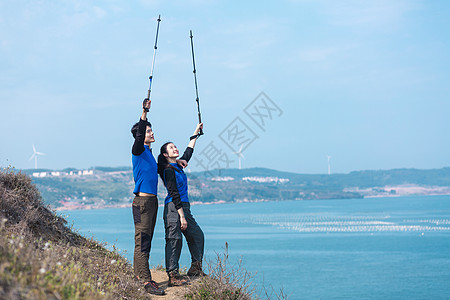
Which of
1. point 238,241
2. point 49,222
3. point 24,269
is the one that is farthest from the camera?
point 238,241

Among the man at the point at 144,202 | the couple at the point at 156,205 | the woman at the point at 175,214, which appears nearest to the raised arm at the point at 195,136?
the couple at the point at 156,205

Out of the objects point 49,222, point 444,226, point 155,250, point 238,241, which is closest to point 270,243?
point 238,241

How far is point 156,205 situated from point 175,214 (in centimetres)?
53

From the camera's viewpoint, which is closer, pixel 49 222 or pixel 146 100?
pixel 146 100

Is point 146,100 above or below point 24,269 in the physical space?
above

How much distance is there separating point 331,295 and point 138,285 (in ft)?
214

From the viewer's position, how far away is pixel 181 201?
7367 millimetres

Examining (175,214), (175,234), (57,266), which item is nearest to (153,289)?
(175,234)

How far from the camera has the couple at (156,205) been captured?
683cm

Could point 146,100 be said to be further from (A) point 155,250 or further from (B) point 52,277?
(A) point 155,250

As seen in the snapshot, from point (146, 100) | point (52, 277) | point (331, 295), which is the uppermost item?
point (146, 100)

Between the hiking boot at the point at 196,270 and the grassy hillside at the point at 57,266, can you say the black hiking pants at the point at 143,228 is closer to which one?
the grassy hillside at the point at 57,266

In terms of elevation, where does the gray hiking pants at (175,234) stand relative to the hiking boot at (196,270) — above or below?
above

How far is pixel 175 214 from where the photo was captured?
7383mm
